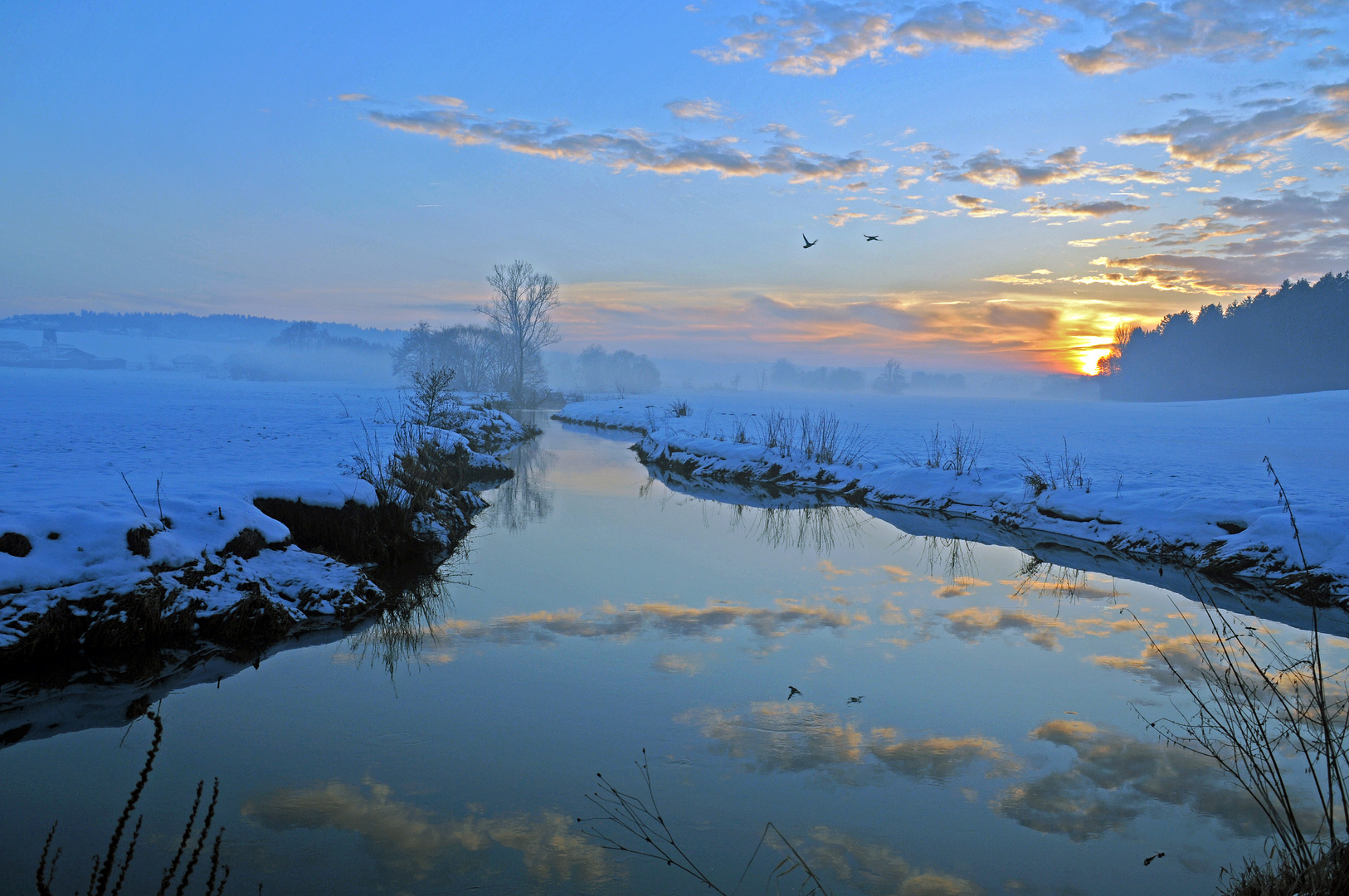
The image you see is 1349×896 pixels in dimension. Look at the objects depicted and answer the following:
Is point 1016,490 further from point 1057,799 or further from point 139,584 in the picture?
point 139,584

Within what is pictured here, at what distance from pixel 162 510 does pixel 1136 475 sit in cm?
1814

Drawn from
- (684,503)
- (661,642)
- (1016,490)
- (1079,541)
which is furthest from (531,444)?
(661,642)

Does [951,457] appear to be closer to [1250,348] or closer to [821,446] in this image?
[821,446]

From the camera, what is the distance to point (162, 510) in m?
7.84

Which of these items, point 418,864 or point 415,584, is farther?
point 415,584

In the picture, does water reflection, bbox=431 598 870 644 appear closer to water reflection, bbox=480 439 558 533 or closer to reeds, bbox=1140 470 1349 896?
reeds, bbox=1140 470 1349 896

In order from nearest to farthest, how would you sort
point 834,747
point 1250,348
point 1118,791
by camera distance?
point 1118,791, point 834,747, point 1250,348

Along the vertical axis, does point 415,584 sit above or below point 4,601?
below

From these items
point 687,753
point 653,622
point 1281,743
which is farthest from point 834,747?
point 1281,743

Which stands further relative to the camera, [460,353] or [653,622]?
[460,353]

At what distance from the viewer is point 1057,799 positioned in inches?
A: 178

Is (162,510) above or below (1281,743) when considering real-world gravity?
above

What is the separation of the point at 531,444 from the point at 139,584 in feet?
77.7

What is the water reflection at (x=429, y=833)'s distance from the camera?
12.5 ft
